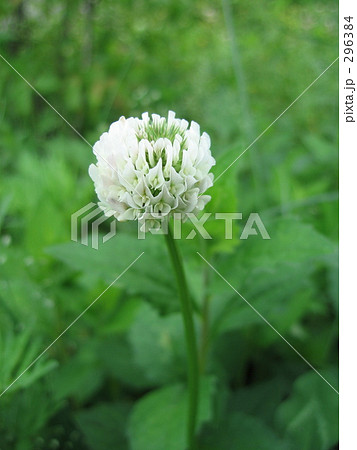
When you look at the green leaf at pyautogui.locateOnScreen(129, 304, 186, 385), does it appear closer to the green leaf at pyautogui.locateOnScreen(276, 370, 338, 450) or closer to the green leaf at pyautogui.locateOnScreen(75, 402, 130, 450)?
the green leaf at pyautogui.locateOnScreen(75, 402, 130, 450)

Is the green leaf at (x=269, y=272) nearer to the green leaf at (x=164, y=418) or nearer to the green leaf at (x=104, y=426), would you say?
the green leaf at (x=164, y=418)

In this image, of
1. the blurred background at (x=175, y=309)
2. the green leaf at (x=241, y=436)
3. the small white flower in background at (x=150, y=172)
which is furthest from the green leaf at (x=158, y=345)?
the small white flower in background at (x=150, y=172)

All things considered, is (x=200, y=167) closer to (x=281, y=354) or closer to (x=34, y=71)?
(x=281, y=354)

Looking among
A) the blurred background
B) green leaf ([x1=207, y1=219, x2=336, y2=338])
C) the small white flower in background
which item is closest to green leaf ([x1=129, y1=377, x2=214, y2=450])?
the blurred background

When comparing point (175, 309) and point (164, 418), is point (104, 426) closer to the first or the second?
point (164, 418)

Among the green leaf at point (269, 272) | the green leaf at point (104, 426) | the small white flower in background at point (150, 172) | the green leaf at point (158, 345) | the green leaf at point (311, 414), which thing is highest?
the small white flower in background at point (150, 172)
